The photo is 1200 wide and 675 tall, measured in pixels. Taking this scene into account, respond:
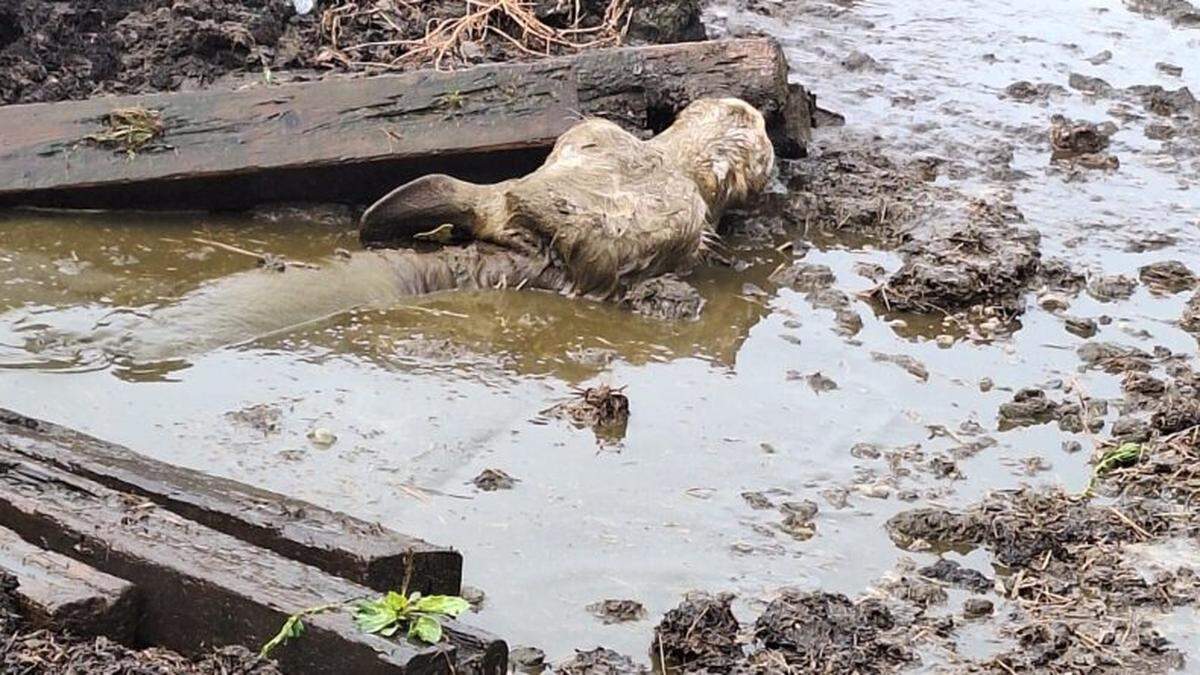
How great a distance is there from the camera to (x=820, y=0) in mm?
11320

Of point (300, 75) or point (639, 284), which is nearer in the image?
point (639, 284)

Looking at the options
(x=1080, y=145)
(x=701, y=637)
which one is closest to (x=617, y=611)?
(x=701, y=637)

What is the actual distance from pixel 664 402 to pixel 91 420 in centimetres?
184

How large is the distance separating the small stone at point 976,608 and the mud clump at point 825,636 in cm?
24

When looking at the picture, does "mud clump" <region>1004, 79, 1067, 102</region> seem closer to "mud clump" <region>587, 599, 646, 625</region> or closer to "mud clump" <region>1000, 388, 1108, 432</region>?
"mud clump" <region>1000, 388, 1108, 432</region>

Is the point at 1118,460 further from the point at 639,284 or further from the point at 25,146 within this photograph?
the point at 25,146

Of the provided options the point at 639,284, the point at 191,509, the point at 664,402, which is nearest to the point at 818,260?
the point at 639,284

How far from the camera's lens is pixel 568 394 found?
225 inches

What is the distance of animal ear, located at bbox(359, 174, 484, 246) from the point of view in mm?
6625

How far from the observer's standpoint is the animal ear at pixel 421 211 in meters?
6.62

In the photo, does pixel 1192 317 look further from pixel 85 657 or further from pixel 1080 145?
pixel 85 657

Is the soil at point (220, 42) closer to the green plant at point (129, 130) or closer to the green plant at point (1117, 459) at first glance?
the green plant at point (129, 130)

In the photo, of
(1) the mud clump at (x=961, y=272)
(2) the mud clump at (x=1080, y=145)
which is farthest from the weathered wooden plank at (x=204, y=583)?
(2) the mud clump at (x=1080, y=145)

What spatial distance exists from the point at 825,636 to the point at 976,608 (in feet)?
1.63
